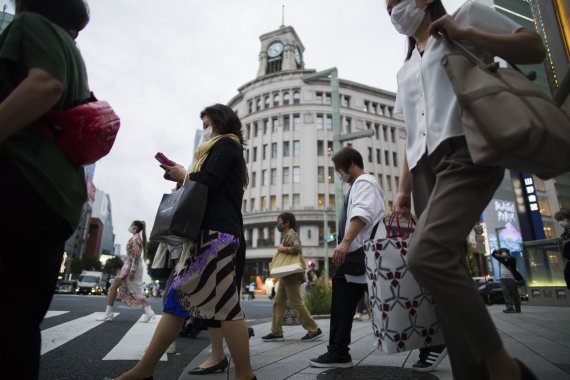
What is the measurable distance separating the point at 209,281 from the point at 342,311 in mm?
1372

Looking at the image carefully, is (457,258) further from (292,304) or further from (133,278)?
(133,278)

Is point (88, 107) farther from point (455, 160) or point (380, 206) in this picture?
point (380, 206)

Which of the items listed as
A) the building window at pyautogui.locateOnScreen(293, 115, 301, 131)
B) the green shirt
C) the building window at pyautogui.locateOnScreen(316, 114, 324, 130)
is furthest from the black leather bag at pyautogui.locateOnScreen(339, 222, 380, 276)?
the building window at pyautogui.locateOnScreen(316, 114, 324, 130)

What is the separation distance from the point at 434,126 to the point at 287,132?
1801 inches

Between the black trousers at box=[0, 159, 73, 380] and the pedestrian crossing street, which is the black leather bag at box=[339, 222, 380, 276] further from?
the black trousers at box=[0, 159, 73, 380]

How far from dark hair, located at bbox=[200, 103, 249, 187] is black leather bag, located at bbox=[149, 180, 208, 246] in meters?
0.55

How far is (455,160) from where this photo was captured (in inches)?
58.8

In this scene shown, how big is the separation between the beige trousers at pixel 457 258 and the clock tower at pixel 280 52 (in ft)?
178

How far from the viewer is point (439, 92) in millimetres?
1658

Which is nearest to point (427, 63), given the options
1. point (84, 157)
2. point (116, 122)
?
point (116, 122)

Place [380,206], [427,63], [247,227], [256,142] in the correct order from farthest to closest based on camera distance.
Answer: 1. [256,142]
2. [247,227]
3. [380,206]
4. [427,63]

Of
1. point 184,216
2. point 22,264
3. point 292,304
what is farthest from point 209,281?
point 292,304

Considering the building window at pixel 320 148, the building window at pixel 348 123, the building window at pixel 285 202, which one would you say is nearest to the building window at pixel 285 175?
the building window at pixel 285 202

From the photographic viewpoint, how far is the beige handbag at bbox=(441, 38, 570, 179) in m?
1.24
